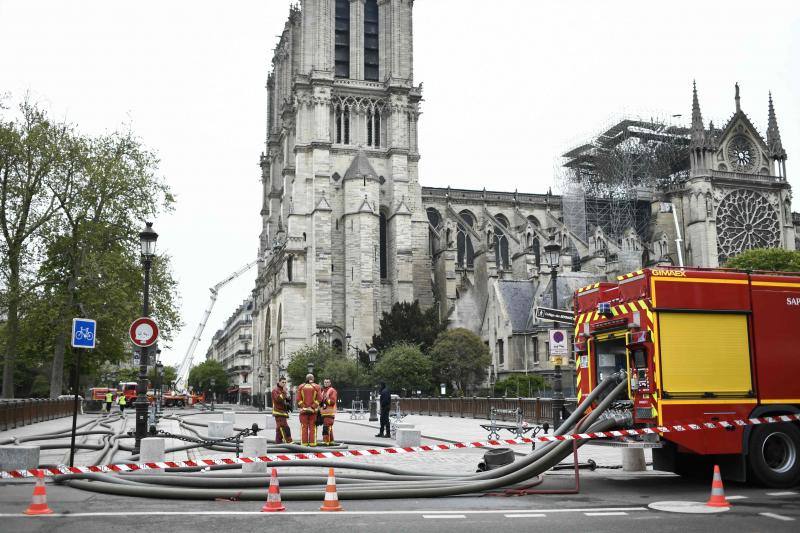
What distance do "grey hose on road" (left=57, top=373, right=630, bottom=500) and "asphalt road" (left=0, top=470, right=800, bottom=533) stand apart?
0.41ft

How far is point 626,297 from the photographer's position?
12.0 meters

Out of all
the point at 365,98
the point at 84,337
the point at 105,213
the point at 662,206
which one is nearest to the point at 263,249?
the point at 365,98

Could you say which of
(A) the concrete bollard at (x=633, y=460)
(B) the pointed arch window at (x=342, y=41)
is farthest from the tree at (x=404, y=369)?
(A) the concrete bollard at (x=633, y=460)

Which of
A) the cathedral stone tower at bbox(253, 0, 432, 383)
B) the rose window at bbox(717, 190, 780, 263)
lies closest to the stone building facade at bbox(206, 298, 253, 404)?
the cathedral stone tower at bbox(253, 0, 432, 383)

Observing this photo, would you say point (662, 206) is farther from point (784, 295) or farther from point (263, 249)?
point (784, 295)

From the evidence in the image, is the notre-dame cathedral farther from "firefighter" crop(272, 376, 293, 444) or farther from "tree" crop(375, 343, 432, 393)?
"firefighter" crop(272, 376, 293, 444)

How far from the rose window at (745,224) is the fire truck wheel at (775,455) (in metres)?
63.7

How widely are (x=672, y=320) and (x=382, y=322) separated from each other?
48.8 meters

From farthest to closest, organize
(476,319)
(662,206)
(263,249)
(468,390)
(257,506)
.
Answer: (263,249), (662,206), (476,319), (468,390), (257,506)

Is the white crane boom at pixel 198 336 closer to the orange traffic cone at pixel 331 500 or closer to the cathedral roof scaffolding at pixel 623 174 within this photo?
the cathedral roof scaffolding at pixel 623 174

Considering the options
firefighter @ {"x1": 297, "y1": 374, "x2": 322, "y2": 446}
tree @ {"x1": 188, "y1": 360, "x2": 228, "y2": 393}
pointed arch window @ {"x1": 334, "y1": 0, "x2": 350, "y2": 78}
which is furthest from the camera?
tree @ {"x1": 188, "y1": 360, "x2": 228, "y2": 393}

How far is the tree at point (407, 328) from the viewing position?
58156mm

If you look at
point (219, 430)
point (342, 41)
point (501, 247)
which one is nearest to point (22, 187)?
point (219, 430)

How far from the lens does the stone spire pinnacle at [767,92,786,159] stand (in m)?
76.3
